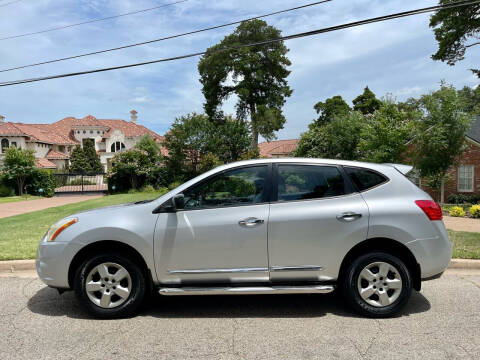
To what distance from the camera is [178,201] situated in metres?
3.73

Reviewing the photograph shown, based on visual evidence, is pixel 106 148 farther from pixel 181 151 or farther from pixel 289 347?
pixel 289 347

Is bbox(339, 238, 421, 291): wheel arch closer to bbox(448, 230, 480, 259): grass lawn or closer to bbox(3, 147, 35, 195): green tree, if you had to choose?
bbox(448, 230, 480, 259): grass lawn

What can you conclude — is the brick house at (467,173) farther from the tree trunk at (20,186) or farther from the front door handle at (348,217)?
the tree trunk at (20,186)

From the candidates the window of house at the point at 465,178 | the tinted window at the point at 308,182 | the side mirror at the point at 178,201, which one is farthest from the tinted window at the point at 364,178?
the window of house at the point at 465,178

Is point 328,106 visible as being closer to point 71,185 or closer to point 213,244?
point 71,185

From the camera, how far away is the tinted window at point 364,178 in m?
3.94

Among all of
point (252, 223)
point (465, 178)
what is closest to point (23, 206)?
point (252, 223)

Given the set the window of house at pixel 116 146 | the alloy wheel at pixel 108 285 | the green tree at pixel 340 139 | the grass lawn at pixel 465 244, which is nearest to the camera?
the alloy wheel at pixel 108 285

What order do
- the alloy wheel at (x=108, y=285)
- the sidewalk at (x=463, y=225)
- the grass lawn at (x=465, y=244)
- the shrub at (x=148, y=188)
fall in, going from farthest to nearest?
the shrub at (x=148, y=188) < the sidewalk at (x=463, y=225) < the grass lawn at (x=465, y=244) < the alloy wheel at (x=108, y=285)

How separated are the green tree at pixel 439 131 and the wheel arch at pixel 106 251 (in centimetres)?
1663

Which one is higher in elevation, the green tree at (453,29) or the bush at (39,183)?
the green tree at (453,29)

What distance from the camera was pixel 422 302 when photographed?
4.30 m

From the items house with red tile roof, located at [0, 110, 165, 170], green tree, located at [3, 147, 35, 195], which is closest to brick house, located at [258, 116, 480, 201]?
green tree, located at [3, 147, 35, 195]

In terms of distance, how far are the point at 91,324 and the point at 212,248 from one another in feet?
4.98
